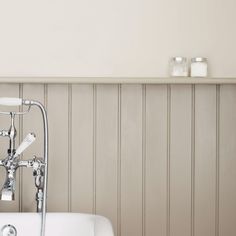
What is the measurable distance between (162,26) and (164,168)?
21.5 inches

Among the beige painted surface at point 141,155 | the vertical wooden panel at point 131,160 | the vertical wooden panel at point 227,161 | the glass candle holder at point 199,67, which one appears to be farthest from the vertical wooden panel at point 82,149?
the vertical wooden panel at point 227,161

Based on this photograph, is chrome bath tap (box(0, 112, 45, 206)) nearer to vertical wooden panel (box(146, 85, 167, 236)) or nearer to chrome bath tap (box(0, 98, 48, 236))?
chrome bath tap (box(0, 98, 48, 236))

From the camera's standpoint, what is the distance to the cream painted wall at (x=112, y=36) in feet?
6.94

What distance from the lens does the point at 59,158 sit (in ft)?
7.06

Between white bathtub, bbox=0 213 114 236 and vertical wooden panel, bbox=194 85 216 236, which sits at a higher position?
vertical wooden panel, bbox=194 85 216 236

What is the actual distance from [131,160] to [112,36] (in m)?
0.48

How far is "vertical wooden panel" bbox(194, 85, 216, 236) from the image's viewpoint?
2156 millimetres

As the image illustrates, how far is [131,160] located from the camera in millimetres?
2164

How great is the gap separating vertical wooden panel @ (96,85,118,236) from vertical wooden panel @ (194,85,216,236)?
318mm

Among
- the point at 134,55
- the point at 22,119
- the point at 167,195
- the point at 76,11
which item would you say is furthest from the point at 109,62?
the point at 167,195

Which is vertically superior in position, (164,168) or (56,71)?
(56,71)

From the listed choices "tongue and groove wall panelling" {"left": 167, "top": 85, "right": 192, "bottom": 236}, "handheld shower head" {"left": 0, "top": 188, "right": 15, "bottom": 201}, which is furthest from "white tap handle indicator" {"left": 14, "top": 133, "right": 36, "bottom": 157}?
"tongue and groove wall panelling" {"left": 167, "top": 85, "right": 192, "bottom": 236}

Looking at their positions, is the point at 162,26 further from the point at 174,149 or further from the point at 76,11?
the point at 174,149

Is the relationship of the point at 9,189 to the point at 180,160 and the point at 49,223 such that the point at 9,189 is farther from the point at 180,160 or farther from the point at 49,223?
the point at 180,160
